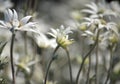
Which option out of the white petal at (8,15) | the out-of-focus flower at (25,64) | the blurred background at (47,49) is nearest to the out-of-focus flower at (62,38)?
the blurred background at (47,49)

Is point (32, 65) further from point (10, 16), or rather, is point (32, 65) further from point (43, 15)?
point (43, 15)

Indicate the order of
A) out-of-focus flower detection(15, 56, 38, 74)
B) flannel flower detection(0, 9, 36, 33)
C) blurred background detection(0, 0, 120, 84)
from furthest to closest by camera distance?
blurred background detection(0, 0, 120, 84), out-of-focus flower detection(15, 56, 38, 74), flannel flower detection(0, 9, 36, 33)

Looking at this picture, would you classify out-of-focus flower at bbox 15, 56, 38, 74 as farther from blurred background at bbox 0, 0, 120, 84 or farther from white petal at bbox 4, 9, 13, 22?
white petal at bbox 4, 9, 13, 22

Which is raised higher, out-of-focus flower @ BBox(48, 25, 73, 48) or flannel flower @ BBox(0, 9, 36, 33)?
flannel flower @ BBox(0, 9, 36, 33)

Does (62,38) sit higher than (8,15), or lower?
lower

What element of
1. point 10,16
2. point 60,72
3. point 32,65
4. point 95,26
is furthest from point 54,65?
point 10,16

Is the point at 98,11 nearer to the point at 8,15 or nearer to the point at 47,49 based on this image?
the point at 8,15

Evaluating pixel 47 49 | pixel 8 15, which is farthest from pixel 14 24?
pixel 47 49

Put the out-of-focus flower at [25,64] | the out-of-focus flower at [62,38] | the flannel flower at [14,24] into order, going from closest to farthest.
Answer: the flannel flower at [14,24], the out-of-focus flower at [62,38], the out-of-focus flower at [25,64]

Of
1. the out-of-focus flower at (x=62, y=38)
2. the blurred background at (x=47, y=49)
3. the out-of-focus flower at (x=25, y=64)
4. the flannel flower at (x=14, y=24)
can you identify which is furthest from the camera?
the blurred background at (x=47, y=49)

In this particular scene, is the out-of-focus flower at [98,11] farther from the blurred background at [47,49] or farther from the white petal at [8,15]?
the white petal at [8,15]

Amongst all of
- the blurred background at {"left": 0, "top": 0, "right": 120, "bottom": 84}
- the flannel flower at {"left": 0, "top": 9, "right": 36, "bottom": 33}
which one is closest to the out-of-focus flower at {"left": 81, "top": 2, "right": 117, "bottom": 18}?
the blurred background at {"left": 0, "top": 0, "right": 120, "bottom": 84}
